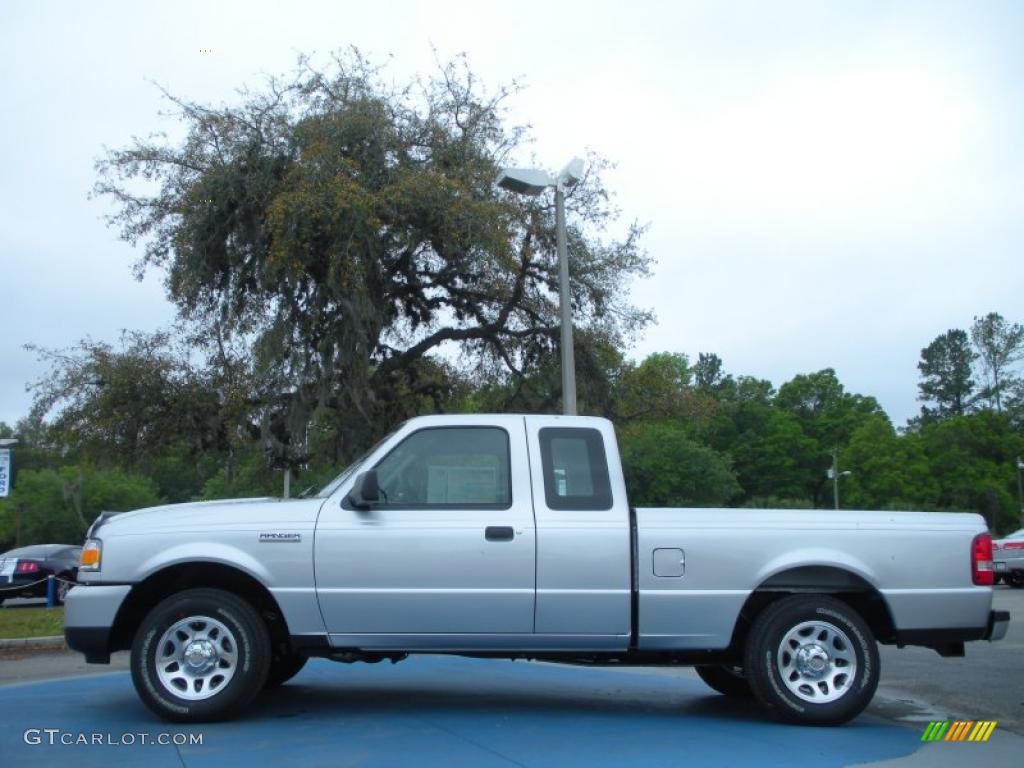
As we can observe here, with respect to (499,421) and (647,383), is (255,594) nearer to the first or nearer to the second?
(499,421)

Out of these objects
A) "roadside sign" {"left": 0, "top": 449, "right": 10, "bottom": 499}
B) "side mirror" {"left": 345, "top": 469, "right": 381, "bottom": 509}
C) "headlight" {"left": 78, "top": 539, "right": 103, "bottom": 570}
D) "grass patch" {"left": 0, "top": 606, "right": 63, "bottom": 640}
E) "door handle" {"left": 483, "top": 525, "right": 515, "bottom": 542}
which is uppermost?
"roadside sign" {"left": 0, "top": 449, "right": 10, "bottom": 499}

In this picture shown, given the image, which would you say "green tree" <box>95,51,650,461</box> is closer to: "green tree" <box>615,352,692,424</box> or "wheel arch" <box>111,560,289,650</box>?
"green tree" <box>615,352,692,424</box>

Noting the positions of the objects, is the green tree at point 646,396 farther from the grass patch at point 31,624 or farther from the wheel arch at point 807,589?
the wheel arch at point 807,589

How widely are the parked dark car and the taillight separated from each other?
18.1 metres

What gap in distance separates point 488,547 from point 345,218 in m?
10.1

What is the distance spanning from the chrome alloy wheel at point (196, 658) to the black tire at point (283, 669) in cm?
115

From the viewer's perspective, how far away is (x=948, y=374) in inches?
3637

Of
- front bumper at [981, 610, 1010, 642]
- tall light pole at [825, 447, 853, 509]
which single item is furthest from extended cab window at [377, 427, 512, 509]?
tall light pole at [825, 447, 853, 509]

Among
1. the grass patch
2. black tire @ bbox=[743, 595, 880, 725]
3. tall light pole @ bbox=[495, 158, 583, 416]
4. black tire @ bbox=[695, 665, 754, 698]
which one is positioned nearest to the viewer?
black tire @ bbox=[743, 595, 880, 725]

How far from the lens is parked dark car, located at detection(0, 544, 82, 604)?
21.1 meters

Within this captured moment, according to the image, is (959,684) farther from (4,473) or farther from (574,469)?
(4,473)

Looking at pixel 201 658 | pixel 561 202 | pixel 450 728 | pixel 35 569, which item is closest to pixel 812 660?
pixel 450 728

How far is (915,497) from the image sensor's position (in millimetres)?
67625

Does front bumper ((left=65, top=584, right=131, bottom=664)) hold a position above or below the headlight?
below
